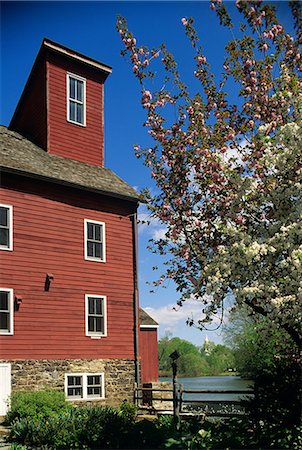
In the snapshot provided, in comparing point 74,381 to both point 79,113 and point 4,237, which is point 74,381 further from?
point 79,113

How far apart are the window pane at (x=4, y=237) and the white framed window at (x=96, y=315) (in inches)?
153

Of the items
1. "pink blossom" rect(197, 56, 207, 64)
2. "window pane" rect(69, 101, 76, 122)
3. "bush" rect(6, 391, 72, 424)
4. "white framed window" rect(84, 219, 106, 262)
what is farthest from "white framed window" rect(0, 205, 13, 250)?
"pink blossom" rect(197, 56, 207, 64)

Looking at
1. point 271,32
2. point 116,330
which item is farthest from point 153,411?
point 271,32

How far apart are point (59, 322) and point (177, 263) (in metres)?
8.26

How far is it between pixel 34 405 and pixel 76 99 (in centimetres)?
1310

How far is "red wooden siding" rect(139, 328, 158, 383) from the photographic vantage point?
2692cm

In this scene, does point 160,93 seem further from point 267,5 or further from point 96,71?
point 96,71

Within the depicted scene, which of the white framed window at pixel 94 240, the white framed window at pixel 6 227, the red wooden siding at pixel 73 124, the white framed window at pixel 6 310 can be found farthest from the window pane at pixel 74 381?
the red wooden siding at pixel 73 124

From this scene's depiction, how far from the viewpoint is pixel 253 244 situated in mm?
11281

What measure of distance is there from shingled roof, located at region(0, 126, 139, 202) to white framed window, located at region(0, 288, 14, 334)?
4158 mm

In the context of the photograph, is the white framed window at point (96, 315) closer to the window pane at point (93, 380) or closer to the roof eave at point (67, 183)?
the window pane at point (93, 380)

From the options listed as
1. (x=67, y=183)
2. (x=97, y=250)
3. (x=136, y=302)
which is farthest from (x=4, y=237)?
(x=136, y=302)

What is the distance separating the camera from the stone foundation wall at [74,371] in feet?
64.8

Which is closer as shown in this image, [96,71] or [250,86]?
[250,86]
